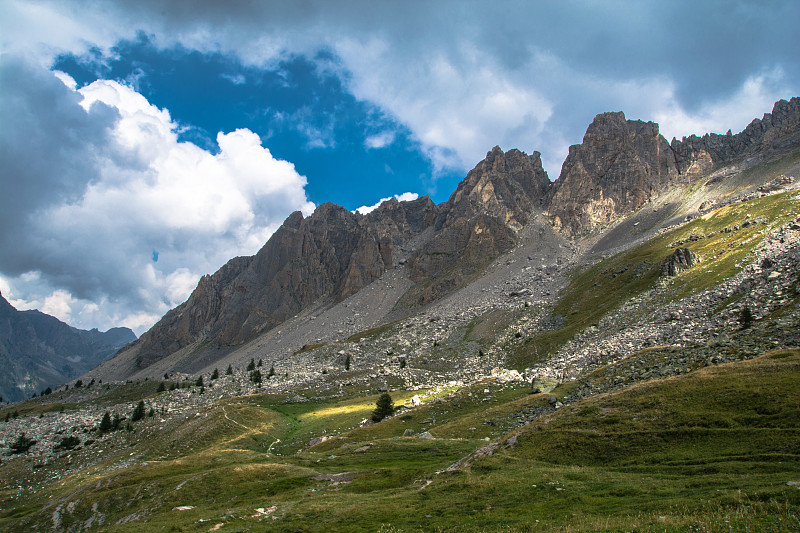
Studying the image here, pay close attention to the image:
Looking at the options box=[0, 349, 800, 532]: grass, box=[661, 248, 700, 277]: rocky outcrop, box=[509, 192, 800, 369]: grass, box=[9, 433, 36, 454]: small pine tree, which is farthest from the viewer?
box=[661, 248, 700, 277]: rocky outcrop

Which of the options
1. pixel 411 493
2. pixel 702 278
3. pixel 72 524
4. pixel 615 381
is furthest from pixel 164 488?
pixel 702 278

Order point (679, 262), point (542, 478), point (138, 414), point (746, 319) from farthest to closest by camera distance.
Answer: point (679, 262), point (138, 414), point (746, 319), point (542, 478)

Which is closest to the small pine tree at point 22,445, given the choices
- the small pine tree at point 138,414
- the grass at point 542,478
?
the small pine tree at point 138,414

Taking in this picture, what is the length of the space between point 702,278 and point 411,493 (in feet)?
285

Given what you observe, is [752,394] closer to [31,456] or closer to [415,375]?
[415,375]

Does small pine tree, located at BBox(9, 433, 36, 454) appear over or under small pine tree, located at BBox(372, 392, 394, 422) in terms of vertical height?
over

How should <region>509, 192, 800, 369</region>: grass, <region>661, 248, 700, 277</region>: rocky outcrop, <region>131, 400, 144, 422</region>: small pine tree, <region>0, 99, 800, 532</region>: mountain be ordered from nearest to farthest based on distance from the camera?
1. <region>0, 99, 800, 532</region>: mountain
2. <region>131, 400, 144, 422</region>: small pine tree
3. <region>509, 192, 800, 369</region>: grass
4. <region>661, 248, 700, 277</region>: rocky outcrop

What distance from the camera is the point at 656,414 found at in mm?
29031

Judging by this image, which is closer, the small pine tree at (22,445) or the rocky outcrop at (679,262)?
the small pine tree at (22,445)

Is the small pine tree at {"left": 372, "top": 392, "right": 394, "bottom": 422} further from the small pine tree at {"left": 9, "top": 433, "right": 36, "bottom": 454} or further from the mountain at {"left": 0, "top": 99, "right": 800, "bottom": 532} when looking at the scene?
the small pine tree at {"left": 9, "top": 433, "right": 36, "bottom": 454}

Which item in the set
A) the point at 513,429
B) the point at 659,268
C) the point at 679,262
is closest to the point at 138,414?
the point at 513,429

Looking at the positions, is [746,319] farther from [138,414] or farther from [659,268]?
[138,414]

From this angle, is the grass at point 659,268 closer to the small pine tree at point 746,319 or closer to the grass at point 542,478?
the small pine tree at point 746,319

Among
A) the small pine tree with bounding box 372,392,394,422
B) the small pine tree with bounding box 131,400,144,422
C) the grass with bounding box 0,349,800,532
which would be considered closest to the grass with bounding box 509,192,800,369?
the small pine tree with bounding box 372,392,394,422
